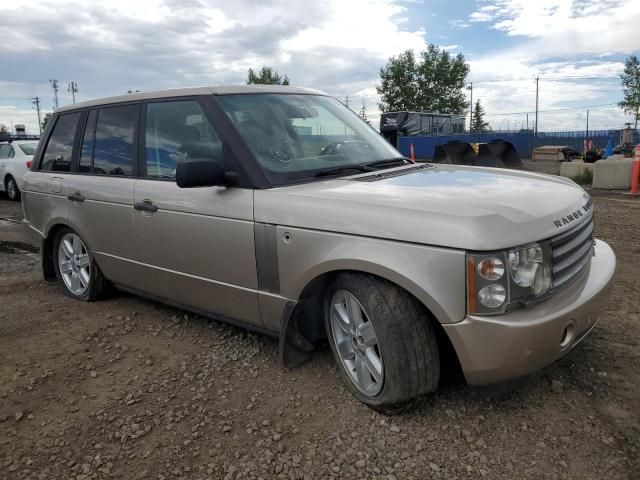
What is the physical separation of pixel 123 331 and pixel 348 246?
233 centimetres

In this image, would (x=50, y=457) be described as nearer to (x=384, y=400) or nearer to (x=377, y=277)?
(x=384, y=400)

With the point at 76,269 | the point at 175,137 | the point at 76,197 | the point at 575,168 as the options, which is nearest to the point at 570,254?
the point at 175,137

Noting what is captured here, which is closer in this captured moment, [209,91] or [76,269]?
[209,91]

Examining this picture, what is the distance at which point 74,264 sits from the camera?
16.0 feet

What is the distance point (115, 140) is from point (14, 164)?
10.7 m

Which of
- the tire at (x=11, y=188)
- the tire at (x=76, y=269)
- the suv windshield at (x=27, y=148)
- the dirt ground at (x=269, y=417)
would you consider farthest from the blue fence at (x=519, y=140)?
the dirt ground at (x=269, y=417)

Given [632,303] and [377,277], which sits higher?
[377,277]

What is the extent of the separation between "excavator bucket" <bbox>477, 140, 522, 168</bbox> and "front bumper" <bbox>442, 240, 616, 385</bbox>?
12.8 metres

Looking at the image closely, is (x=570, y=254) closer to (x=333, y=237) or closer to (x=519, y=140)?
(x=333, y=237)

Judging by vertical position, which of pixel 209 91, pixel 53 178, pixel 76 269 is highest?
pixel 209 91

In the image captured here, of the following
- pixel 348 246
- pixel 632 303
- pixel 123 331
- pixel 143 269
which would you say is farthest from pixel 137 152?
pixel 632 303

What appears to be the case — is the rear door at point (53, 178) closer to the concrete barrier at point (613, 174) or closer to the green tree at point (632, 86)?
the concrete barrier at point (613, 174)

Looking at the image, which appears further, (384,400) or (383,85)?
(383,85)

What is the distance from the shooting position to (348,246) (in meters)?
2.67
